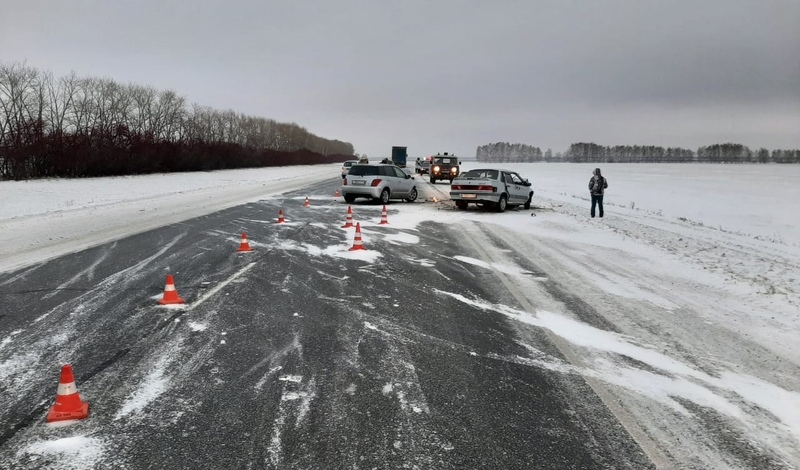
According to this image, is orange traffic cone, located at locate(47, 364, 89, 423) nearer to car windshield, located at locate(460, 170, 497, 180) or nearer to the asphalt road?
the asphalt road

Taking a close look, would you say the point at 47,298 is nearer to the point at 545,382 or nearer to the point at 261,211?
the point at 545,382

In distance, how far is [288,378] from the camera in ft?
13.4

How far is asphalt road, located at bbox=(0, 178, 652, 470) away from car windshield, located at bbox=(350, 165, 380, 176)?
1319 centimetres

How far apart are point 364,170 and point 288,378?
17086 millimetres

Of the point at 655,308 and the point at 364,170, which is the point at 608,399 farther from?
the point at 364,170

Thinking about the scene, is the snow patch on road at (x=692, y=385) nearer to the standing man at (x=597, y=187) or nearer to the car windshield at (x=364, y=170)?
the standing man at (x=597, y=187)

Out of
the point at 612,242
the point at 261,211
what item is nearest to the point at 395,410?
the point at 612,242

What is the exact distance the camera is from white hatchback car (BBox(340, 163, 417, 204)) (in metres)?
20.3

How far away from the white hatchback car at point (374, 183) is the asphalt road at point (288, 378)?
41.7 ft

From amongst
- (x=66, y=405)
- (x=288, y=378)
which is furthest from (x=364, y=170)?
(x=66, y=405)

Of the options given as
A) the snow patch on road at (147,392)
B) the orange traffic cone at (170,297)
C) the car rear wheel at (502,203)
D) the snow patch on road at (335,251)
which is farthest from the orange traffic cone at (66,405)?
the car rear wheel at (502,203)

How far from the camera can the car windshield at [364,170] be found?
67.9ft

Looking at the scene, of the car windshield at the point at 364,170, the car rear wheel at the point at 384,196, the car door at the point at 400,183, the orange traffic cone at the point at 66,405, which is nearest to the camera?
the orange traffic cone at the point at 66,405

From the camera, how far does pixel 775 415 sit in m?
3.76
